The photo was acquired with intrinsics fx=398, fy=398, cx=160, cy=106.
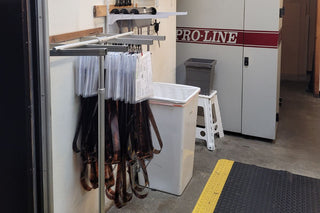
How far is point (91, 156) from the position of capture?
2564 mm

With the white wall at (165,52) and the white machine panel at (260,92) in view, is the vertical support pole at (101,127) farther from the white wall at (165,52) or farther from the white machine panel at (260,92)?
the white machine panel at (260,92)

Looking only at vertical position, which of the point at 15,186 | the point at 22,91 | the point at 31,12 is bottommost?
the point at 15,186

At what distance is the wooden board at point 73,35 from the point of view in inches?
86.6

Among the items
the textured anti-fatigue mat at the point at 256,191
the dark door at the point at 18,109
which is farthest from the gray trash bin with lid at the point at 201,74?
the dark door at the point at 18,109

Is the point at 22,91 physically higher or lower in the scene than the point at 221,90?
higher

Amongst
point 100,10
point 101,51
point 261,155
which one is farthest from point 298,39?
point 101,51


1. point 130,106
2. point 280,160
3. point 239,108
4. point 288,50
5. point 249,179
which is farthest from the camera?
point 288,50

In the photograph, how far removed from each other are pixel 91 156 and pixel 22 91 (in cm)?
70

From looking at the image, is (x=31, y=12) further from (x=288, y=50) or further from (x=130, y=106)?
(x=288, y=50)

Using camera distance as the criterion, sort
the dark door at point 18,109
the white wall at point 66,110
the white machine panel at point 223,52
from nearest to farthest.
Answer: the dark door at point 18,109 → the white wall at point 66,110 → the white machine panel at point 223,52

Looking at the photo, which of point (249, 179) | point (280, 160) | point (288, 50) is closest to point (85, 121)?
point (249, 179)

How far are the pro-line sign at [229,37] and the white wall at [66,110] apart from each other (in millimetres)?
2057

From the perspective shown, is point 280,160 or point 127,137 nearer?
point 127,137

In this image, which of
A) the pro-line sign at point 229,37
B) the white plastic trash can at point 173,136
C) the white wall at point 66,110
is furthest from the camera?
the pro-line sign at point 229,37
